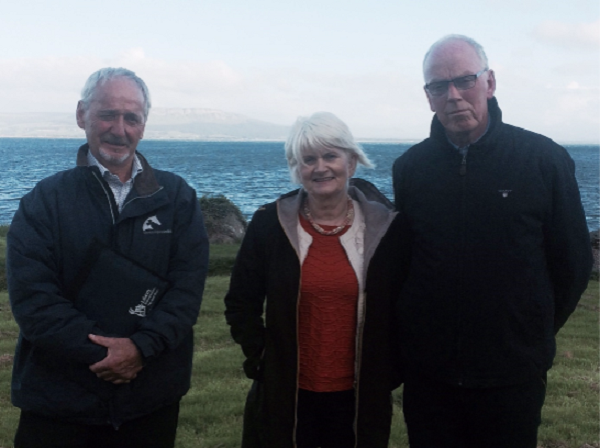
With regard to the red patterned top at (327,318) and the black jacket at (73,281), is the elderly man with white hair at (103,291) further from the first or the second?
the red patterned top at (327,318)

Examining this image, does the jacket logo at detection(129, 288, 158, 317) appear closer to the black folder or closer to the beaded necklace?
the black folder

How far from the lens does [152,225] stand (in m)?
3.23

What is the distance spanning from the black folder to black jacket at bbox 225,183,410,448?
1.92 feet

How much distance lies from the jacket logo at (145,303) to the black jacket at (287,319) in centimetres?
51

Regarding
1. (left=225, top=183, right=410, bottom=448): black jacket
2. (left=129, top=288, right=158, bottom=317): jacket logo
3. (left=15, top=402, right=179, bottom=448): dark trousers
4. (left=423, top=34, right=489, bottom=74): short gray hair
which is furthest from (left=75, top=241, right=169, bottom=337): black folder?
(left=423, top=34, right=489, bottom=74): short gray hair

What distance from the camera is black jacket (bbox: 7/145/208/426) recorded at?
300 cm

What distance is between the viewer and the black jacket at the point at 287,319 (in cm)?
339

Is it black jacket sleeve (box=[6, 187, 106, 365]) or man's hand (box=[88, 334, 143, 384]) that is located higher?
black jacket sleeve (box=[6, 187, 106, 365])

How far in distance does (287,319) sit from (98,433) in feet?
3.54

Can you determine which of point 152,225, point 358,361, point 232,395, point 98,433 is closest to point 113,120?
point 152,225

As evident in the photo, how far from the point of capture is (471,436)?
342 centimetres

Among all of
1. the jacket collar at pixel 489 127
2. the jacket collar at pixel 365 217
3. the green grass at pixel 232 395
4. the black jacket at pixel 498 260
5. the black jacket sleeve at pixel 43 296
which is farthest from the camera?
the green grass at pixel 232 395

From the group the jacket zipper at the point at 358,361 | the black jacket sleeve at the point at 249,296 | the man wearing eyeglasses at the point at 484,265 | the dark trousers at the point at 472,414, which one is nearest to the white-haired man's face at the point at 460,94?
the man wearing eyeglasses at the point at 484,265

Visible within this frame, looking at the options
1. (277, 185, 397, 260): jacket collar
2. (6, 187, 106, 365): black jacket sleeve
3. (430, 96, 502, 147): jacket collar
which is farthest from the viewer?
(277, 185, 397, 260): jacket collar
